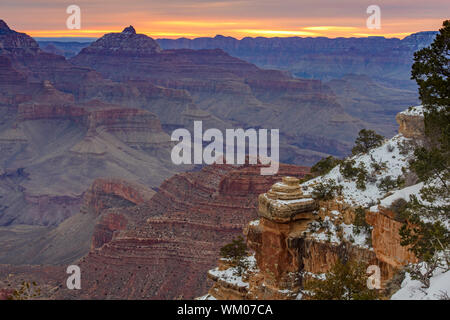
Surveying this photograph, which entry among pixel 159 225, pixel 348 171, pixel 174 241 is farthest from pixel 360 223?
pixel 159 225

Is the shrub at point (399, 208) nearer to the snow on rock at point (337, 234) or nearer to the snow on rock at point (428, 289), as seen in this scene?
the snow on rock at point (428, 289)

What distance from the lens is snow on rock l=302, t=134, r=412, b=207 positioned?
2416 centimetres

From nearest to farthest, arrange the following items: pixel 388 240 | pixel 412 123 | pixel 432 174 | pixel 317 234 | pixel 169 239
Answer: pixel 432 174
pixel 388 240
pixel 317 234
pixel 412 123
pixel 169 239

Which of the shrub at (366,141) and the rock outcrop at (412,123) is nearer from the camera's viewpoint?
the rock outcrop at (412,123)

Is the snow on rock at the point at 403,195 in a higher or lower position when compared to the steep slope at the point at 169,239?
higher

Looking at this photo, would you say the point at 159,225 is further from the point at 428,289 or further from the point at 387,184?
the point at 428,289

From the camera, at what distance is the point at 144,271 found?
48719mm

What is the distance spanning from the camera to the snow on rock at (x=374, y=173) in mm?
24156

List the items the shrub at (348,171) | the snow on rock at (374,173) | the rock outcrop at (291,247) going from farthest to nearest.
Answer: the shrub at (348,171) < the snow on rock at (374,173) < the rock outcrop at (291,247)

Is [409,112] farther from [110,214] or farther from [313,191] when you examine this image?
[110,214]

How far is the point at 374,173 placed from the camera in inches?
1019

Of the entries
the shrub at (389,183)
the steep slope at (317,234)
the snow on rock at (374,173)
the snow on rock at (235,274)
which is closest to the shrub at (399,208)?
the steep slope at (317,234)

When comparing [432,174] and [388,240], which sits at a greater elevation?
[432,174]

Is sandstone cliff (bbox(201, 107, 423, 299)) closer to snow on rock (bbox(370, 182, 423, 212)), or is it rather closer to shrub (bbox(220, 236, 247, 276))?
snow on rock (bbox(370, 182, 423, 212))
